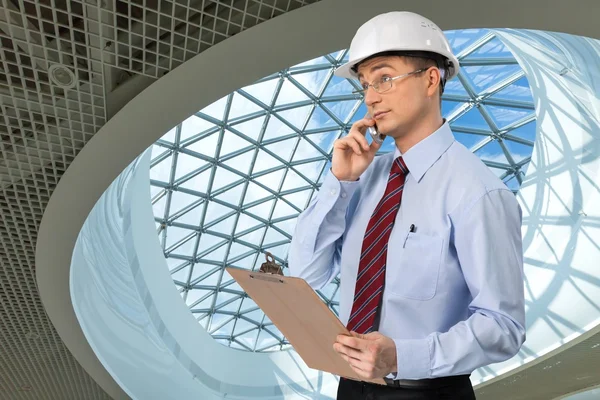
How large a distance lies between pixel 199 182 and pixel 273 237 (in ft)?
23.8

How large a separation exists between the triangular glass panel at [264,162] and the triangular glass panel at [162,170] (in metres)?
3.95

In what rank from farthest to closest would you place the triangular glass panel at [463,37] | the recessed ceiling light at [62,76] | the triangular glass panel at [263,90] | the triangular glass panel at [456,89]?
the triangular glass panel at [456,89] < the triangular glass panel at [263,90] < the triangular glass panel at [463,37] < the recessed ceiling light at [62,76]

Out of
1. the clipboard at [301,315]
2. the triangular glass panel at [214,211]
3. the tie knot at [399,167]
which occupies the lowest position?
the clipboard at [301,315]

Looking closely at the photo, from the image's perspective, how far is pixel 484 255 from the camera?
2.73 meters

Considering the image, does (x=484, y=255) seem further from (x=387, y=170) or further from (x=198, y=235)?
(x=198, y=235)

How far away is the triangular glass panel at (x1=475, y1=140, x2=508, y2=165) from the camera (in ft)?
89.9

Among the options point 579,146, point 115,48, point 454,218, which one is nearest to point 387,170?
point 454,218

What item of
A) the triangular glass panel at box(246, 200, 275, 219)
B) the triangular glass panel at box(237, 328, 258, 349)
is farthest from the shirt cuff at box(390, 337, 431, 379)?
the triangular glass panel at box(237, 328, 258, 349)

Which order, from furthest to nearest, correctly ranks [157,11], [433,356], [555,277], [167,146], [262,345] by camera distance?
[262,345] < [167,146] < [555,277] < [157,11] < [433,356]

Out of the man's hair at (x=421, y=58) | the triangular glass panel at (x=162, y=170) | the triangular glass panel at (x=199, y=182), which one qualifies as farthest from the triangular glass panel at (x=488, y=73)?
the man's hair at (x=421, y=58)

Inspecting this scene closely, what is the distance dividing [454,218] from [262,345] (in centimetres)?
3894

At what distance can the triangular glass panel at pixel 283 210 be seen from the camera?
31016 mm

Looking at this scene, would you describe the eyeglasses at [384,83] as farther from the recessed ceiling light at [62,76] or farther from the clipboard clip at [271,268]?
the recessed ceiling light at [62,76]

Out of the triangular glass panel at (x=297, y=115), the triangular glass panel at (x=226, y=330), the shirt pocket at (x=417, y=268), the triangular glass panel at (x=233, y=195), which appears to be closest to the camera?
the shirt pocket at (x=417, y=268)
